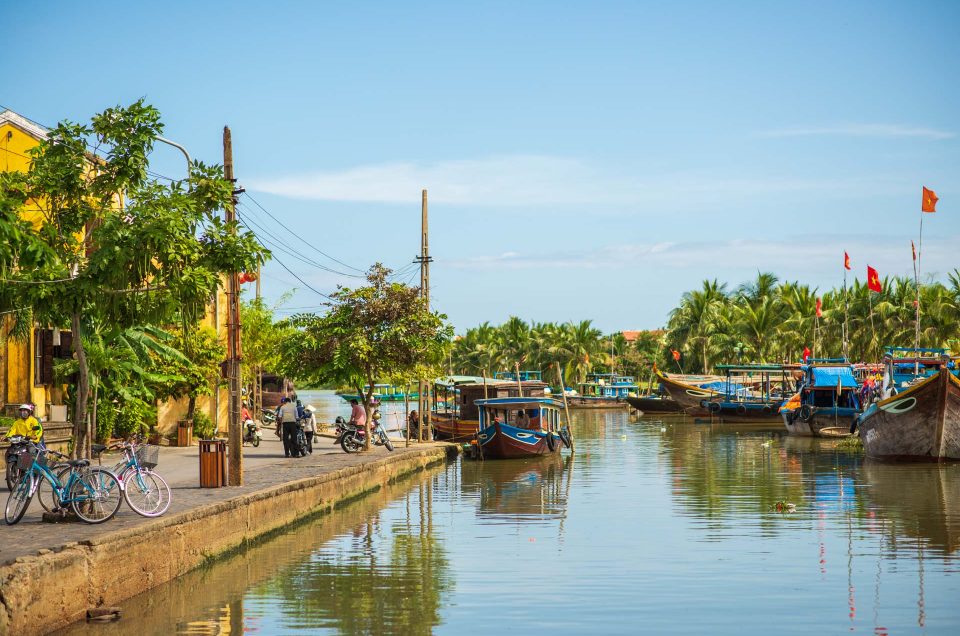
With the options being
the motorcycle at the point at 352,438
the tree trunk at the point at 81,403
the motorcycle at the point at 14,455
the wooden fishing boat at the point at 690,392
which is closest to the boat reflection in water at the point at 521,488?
the motorcycle at the point at 352,438

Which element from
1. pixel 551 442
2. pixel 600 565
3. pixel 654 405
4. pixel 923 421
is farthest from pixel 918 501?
pixel 654 405

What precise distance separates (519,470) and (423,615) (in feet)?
66.8

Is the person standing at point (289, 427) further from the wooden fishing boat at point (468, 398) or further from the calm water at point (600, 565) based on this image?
the wooden fishing boat at point (468, 398)

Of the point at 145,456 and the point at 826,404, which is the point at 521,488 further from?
the point at 826,404

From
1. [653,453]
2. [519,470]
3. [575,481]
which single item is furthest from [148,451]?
[653,453]

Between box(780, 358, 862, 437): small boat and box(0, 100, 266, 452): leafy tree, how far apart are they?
121 ft

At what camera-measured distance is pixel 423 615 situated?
1267 centimetres

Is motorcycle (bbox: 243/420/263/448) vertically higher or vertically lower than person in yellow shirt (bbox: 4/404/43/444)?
lower

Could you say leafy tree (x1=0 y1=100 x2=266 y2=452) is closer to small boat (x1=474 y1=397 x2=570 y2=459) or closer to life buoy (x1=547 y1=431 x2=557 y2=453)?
small boat (x1=474 y1=397 x2=570 y2=459)

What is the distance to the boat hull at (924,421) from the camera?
3209cm

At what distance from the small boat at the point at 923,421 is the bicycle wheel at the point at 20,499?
26.0 meters

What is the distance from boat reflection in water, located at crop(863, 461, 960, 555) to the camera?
720 inches

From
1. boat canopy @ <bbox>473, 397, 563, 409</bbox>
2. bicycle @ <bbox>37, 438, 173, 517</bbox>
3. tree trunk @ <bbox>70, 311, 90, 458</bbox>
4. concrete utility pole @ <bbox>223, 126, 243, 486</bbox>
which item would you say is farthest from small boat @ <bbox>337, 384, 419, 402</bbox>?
tree trunk @ <bbox>70, 311, 90, 458</bbox>

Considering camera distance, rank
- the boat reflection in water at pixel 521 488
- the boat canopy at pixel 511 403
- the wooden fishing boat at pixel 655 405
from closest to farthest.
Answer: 1. the boat reflection in water at pixel 521 488
2. the boat canopy at pixel 511 403
3. the wooden fishing boat at pixel 655 405
